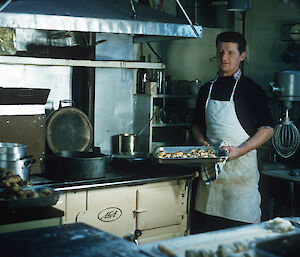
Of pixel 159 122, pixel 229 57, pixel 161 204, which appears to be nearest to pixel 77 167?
pixel 161 204

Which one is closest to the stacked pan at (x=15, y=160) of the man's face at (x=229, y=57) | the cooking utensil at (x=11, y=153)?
the cooking utensil at (x=11, y=153)

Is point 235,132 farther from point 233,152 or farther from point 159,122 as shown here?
point 159,122

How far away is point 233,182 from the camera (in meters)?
3.88

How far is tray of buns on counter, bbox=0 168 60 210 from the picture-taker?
252cm

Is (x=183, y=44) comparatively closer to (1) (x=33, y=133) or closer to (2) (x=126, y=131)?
(2) (x=126, y=131)

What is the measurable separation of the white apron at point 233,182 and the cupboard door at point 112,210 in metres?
0.64

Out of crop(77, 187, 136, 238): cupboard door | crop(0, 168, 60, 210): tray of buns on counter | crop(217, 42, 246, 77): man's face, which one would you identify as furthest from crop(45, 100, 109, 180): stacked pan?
crop(217, 42, 246, 77): man's face

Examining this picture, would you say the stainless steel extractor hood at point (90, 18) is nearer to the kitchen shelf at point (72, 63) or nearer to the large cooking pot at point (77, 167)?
the large cooking pot at point (77, 167)

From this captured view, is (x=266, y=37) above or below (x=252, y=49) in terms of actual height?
above

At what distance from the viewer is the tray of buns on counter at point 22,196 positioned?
252 centimetres

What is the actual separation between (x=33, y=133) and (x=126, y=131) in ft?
5.02

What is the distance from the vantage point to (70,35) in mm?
4895

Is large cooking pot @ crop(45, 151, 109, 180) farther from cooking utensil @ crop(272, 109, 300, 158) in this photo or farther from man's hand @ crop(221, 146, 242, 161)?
cooking utensil @ crop(272, 109, 300, 158)

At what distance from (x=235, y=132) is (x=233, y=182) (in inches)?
15.0
